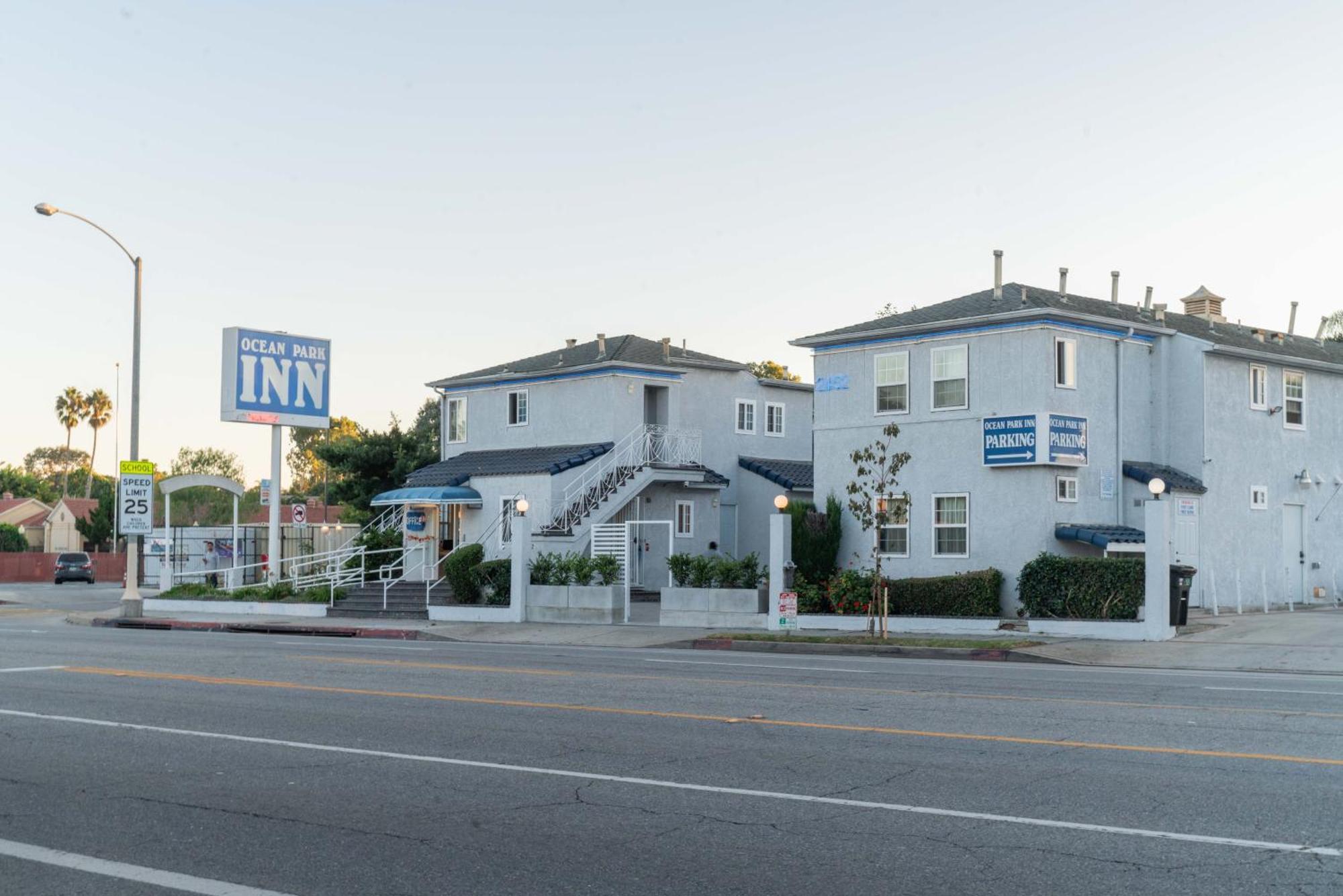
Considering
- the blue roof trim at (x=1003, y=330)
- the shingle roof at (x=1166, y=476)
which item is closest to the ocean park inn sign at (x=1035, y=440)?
the shingle roof at (x=1166, y=476)

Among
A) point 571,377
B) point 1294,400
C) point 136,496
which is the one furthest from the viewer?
point 571,377

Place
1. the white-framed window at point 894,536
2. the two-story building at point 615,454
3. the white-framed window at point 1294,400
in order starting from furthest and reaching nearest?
the two-story building at point 615,454
the white-framed window at point 1294,400
the white-framed window at point 894,536

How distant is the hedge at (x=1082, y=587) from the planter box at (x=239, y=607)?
1841 centimetres

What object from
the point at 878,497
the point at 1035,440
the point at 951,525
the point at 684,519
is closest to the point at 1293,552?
the point at 1035,440

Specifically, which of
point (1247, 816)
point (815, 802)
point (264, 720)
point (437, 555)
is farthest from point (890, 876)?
point (437, 555)

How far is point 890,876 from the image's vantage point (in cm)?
704

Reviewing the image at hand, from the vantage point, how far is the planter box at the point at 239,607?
117 ft

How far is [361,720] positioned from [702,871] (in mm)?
6849

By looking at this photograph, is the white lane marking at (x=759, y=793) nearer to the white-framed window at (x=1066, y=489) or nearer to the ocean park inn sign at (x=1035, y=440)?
the ocean park inn sign at (x=1035, y=440)

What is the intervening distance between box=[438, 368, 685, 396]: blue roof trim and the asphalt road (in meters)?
22.6

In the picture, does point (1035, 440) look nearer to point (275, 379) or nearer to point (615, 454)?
point (615, 454)

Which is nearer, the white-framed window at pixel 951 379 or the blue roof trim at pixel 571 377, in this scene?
the white-framed window at pixel 951 379

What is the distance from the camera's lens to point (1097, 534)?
1096 inches

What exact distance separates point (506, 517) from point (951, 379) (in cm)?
1389
